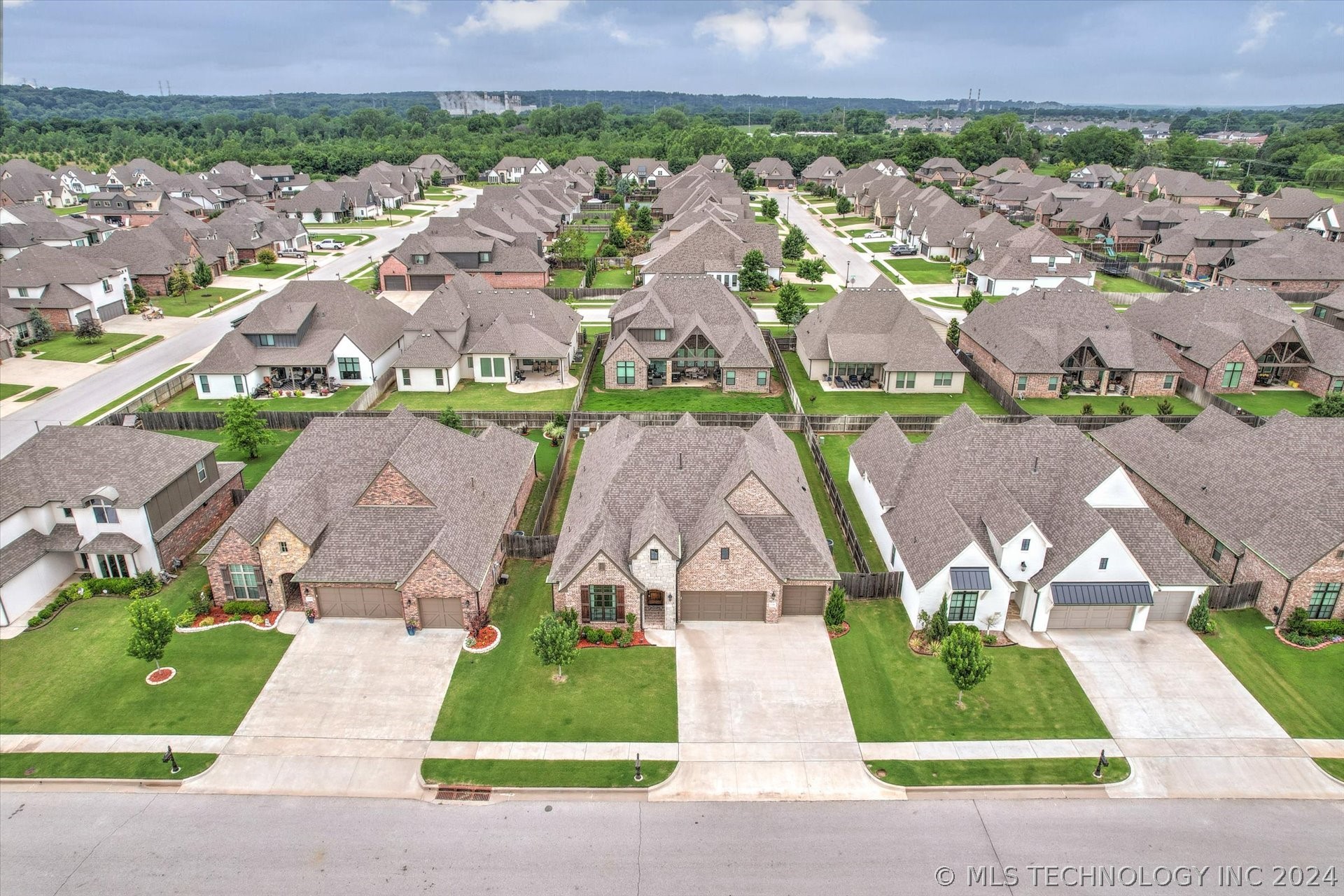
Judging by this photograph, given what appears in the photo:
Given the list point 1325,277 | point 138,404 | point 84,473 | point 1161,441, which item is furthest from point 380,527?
point 1325,277

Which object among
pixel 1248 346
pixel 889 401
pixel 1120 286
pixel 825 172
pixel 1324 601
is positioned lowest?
pixel 1324 601

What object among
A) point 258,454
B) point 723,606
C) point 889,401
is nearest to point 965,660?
point 723,606

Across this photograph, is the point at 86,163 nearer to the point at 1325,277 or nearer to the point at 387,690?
the point at 387,690

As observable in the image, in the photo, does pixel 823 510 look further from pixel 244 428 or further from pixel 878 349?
pixel 244 428

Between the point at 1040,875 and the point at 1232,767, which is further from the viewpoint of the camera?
the point at 1232,767

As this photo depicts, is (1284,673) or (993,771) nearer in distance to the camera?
(993,771)

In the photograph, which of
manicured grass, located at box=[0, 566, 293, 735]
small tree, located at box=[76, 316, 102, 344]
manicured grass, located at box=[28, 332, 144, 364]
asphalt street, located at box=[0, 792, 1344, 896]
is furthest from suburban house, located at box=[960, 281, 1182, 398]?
small tree, located at box=[76, 316, 102, 344]

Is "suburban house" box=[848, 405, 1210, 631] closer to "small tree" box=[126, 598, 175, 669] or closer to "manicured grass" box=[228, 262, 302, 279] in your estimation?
"small tree" box=[126, 598, 175, 669]
